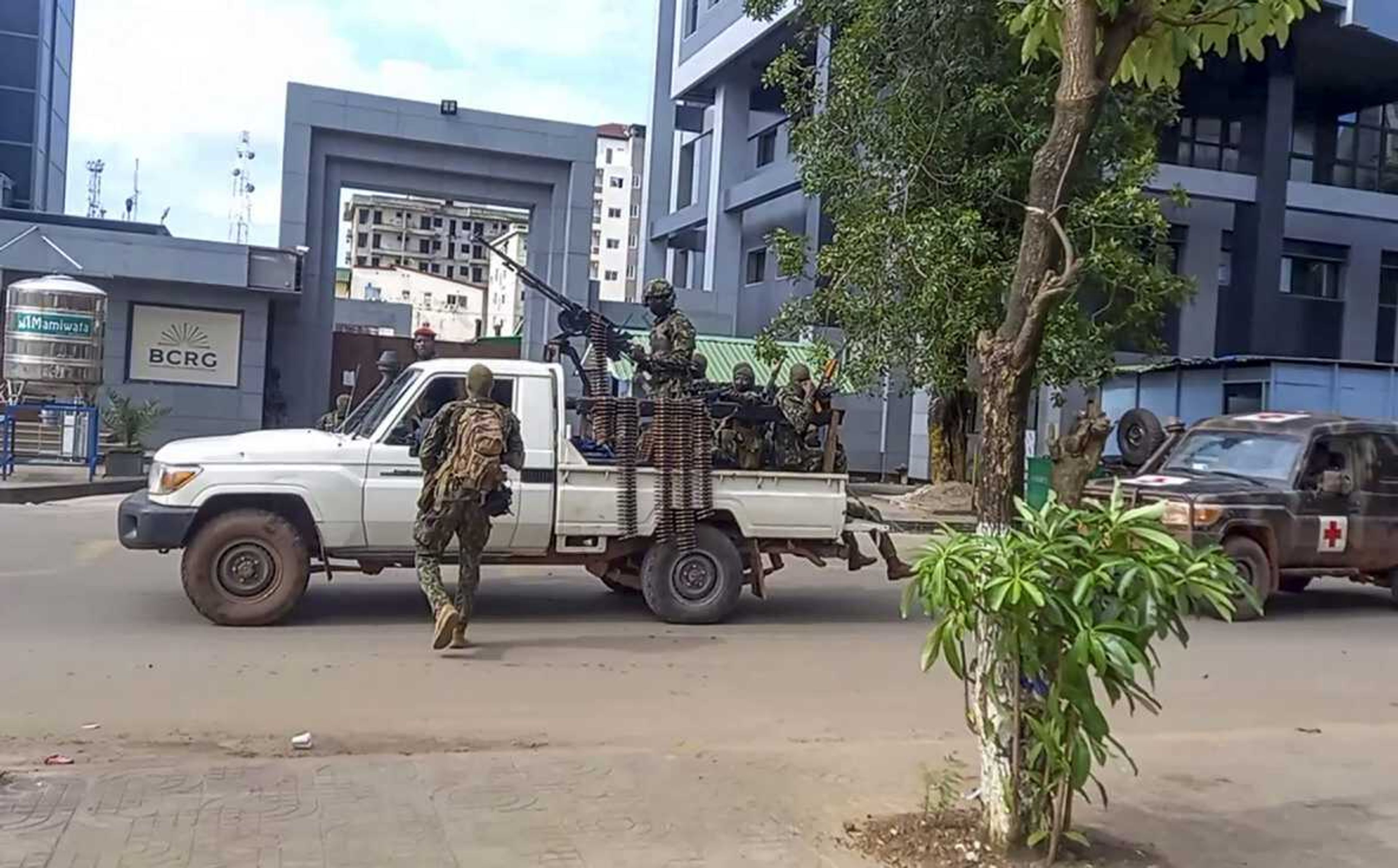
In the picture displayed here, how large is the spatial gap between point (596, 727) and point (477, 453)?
2.40 m

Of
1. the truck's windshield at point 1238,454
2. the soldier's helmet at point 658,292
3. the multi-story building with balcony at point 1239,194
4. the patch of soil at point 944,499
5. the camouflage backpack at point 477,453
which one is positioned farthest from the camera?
the multi-story building with balcony at point 1239,194

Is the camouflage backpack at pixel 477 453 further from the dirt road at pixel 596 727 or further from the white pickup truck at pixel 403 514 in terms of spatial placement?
the dirt road at pixel 596 727

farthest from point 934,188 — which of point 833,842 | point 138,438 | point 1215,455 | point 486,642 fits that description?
point 833,842

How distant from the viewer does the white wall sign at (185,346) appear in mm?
26391

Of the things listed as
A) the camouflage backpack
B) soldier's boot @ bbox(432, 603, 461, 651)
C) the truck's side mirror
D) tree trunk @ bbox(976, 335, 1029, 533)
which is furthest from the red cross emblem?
tree trunk @ bbox(976, 335, 1029, 533)

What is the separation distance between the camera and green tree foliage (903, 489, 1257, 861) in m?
4.32

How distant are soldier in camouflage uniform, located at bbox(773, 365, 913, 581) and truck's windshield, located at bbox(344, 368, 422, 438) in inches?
116

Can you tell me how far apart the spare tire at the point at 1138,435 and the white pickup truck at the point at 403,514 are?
30.9 ft

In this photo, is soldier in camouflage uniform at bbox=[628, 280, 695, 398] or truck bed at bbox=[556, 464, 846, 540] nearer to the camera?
truck bed at bbox=[556, 464, 846, 540]

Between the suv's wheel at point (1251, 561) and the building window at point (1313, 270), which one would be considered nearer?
the suv's wheel at point (1251, 561)

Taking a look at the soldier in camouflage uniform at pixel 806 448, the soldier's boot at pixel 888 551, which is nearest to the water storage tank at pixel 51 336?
the soldier in camouflage uniform at pixel 806 448

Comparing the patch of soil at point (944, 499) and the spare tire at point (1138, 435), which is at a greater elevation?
the spare tire at point (1138, 435)

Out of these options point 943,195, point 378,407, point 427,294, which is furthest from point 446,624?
point 427,294

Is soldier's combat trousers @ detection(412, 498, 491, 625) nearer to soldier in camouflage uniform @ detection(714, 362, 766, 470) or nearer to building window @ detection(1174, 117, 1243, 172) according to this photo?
soldier in camouflage uniform @ detection(714, 362, 766, 470)
